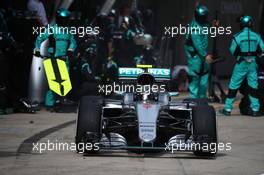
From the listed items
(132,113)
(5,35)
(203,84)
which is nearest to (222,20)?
(203,84)

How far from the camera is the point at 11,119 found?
1717 cm

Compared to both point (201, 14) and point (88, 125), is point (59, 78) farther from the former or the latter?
point (88, 125)

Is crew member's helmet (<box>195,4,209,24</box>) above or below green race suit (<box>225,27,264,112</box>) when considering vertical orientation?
above

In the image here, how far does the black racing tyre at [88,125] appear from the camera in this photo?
1210 centimetres

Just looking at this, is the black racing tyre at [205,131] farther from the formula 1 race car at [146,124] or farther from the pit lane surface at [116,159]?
the pit lane surface at [116,159]

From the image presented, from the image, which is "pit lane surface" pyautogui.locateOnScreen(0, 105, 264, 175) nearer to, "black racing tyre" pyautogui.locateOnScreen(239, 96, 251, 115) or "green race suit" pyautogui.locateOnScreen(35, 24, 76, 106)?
"black racing tyre" pyautogui.locateOnScreen(239, 96, 251, 115)

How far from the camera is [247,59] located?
711 inches

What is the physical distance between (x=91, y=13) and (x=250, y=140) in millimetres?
10153

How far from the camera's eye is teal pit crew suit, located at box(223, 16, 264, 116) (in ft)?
59.0

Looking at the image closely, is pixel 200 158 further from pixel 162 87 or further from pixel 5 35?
pixel 5 35

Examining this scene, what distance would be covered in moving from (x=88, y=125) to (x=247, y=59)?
6492 mm
